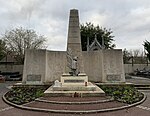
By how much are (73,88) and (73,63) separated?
209 cm

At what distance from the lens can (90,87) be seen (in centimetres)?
1079

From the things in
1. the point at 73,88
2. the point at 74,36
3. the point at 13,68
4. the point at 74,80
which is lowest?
the point at 73,88

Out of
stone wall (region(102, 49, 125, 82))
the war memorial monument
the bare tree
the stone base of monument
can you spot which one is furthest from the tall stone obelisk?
the bare tree

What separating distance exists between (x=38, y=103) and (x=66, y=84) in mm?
3484

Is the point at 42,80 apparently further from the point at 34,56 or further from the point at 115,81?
the point at 115,81

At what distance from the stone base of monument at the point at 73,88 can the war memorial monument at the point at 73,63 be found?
23 centimetres

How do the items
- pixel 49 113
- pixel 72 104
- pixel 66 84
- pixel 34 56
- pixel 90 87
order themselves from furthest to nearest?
pixel 34 56 → pixel 66 84 → pixel 90 87 → pixel 72 104 → pixel 49 113

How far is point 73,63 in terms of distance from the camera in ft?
40.9

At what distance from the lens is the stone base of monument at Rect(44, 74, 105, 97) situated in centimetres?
995

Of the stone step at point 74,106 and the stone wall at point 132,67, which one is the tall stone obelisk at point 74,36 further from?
the stone wall at point 132,67

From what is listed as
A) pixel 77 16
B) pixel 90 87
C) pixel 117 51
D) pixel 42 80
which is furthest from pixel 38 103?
pixel 117 51

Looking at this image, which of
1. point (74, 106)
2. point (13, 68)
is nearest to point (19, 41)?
point (13, 68)

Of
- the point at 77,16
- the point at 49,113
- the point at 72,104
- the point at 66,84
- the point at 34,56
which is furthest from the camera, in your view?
the point at 34,56

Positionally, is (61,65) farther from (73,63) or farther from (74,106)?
(74,106)
